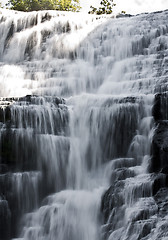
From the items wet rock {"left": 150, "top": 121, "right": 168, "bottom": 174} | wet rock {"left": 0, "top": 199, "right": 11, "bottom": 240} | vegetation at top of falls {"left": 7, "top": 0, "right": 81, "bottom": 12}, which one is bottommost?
wet rock {"left": 0, "top": 199, "right": 11, "bottom": 240}

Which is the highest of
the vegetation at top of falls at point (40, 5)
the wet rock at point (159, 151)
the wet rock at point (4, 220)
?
the vegetation at top of falls at point (40, 5)

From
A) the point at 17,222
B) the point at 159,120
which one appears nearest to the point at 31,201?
the point at 17,222

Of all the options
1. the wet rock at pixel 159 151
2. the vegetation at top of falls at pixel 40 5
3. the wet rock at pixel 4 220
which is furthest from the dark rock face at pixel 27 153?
the vegetation at top of falls at pixel 40 5

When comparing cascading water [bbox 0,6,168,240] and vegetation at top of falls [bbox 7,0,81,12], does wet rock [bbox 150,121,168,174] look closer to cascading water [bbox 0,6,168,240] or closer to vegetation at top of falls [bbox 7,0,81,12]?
cascading water [bbox 0,6,168,240]

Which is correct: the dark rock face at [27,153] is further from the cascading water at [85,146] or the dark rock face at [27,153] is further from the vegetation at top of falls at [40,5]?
the vegetation at top of falls at [40,5]

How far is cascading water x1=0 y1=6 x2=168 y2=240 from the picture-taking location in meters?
10.7

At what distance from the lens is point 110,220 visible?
10383 mm

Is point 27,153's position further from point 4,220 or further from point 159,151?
point 159,151

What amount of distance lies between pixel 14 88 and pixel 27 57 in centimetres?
367

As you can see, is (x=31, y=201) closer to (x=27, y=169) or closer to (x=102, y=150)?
(x=27, y=169)

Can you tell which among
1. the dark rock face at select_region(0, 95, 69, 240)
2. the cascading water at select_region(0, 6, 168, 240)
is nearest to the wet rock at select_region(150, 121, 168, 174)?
the cascading water at select_region(0, 6, 168, 240)

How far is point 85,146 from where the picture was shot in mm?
13836

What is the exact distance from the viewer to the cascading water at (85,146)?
1066 centimetres

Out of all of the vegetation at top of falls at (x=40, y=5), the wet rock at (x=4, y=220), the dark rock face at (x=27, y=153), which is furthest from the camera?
the vegetation at top of falls at (x=40, y=5)
